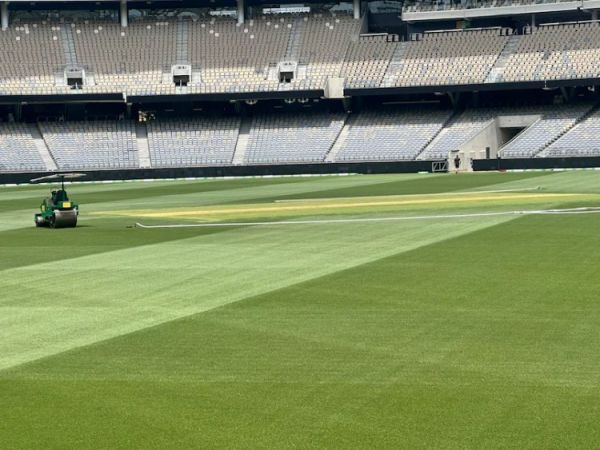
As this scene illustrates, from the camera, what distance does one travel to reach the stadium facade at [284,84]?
95.6 metres

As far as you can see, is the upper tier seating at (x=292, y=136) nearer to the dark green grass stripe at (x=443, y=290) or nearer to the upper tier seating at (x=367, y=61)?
the upper tier seating at (x=367, y=61)

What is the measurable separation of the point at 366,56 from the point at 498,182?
40.4 m

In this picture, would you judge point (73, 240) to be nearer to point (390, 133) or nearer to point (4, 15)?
point (390, 133)

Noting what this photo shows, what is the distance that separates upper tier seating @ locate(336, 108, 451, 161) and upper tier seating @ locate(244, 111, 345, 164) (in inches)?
69.0

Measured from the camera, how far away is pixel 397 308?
20.1 meters

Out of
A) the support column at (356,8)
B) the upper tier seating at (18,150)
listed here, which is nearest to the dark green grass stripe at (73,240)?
the upper tier seating at (18,150)

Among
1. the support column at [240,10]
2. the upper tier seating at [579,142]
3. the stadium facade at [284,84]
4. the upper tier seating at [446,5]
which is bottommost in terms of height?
the upper tier seating at [579,142]

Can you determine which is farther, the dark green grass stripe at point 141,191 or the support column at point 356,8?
the support column at point 356,8

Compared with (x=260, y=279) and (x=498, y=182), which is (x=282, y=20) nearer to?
(x=498, y=182)

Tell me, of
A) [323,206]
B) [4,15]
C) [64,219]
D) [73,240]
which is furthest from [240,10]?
[73,240]

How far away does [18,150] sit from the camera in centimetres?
9712

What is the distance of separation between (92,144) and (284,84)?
1811 centimetres

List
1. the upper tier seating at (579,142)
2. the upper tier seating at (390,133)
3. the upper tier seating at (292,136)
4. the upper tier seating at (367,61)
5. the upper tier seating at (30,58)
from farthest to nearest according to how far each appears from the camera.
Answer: the upper tier seating at (367,61)
the upper tier seating at (30,58)
the upper tier seating at (292,136)
the upper tier seating at (390,133)
the upper tier seating at (579,142)

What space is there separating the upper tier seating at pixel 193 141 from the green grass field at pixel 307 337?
59.7 m
